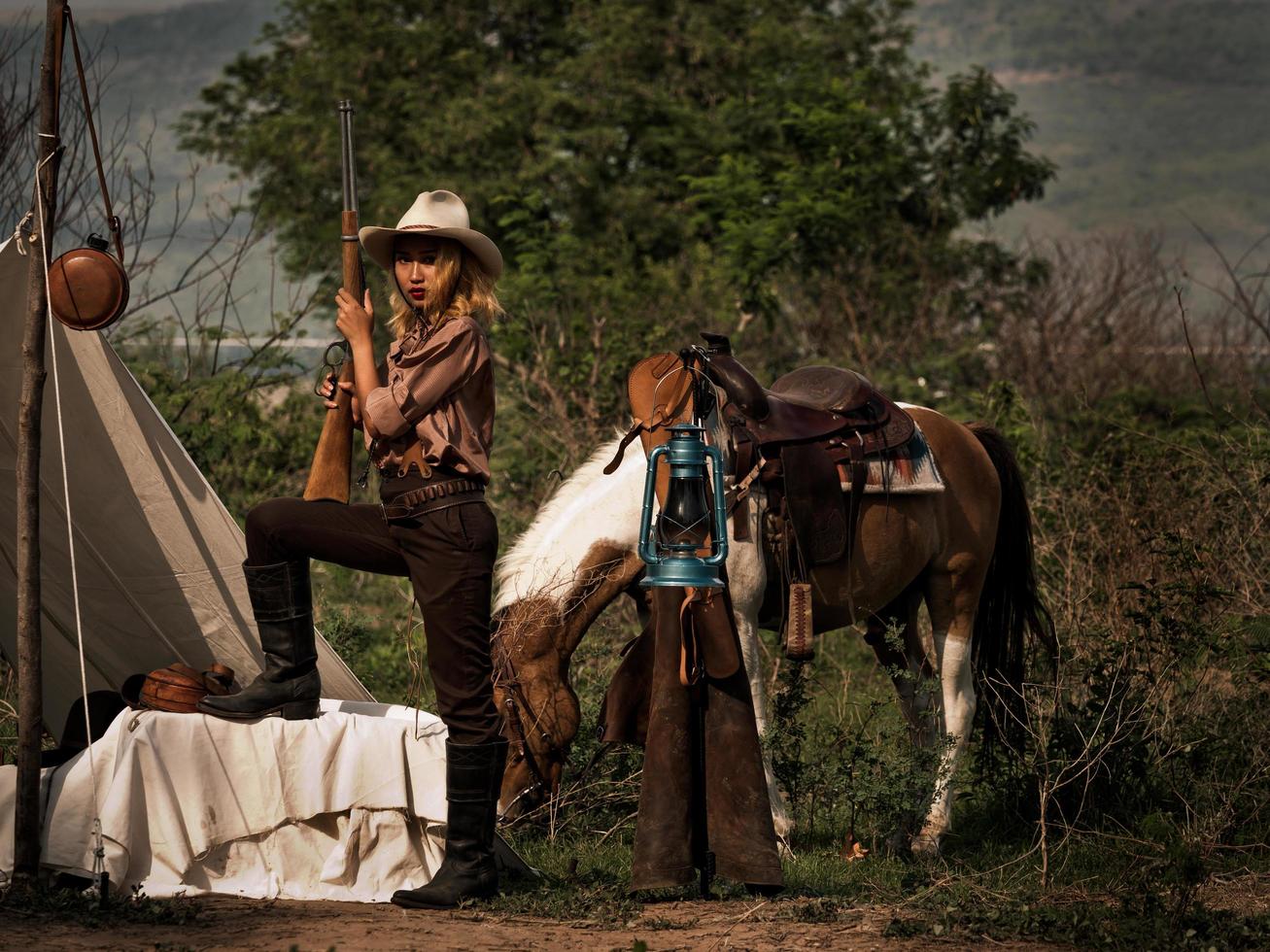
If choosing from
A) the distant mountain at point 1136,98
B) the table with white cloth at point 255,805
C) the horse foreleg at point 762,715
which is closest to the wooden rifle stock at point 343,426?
the table with white cloth at point 255,805

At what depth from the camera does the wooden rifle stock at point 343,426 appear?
4.54 meters

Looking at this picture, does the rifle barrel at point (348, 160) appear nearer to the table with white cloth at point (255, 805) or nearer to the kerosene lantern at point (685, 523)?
the kerosene lantern at point (685, 523)

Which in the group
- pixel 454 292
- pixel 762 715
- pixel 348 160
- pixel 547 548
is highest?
pixel 348 160

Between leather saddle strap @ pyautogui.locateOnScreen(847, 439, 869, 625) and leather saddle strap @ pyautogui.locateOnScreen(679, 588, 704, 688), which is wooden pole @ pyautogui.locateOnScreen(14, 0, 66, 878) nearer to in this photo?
leather saddle strap @ pyautogui.locateOnScreen(679, 588, 704, 688)

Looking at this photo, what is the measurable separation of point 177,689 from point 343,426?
102cm

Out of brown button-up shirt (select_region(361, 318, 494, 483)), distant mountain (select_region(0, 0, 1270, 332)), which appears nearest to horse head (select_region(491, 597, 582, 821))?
brown button-up shirt (select_region(361, 318, 494, 483))

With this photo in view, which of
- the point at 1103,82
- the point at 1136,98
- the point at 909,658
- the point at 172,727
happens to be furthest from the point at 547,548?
the point at 1103,82

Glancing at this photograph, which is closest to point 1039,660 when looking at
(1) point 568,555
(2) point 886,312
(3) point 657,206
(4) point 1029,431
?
(1) point 568,555

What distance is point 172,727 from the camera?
4.70 meters

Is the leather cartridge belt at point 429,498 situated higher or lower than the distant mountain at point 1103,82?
lower

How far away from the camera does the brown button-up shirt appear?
429 centimetres

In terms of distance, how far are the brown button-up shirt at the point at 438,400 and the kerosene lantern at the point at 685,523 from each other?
577 millimetres

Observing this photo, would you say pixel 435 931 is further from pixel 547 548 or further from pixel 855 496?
pixel 855 496

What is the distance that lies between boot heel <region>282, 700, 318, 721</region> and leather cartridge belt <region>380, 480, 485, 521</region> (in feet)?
2.50
